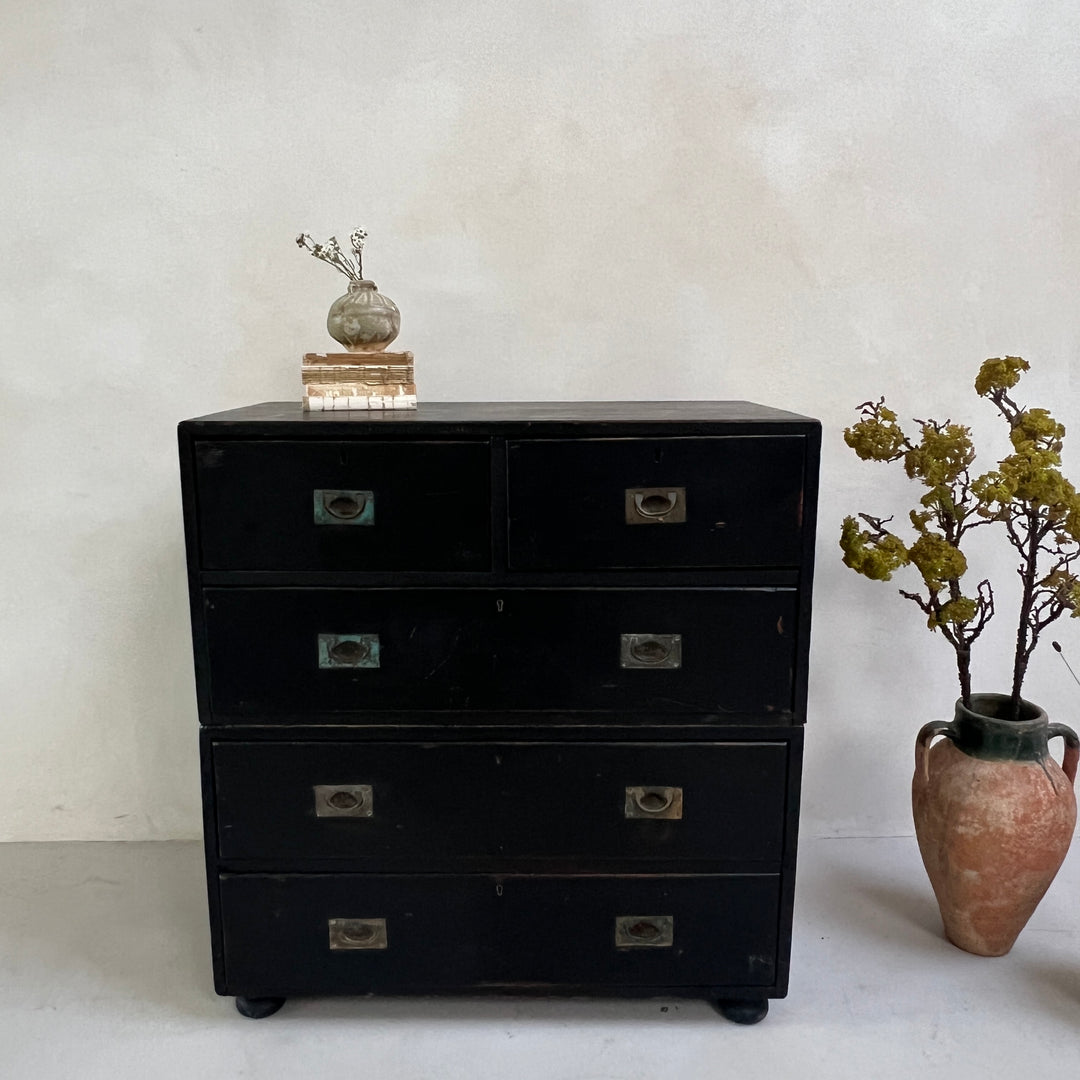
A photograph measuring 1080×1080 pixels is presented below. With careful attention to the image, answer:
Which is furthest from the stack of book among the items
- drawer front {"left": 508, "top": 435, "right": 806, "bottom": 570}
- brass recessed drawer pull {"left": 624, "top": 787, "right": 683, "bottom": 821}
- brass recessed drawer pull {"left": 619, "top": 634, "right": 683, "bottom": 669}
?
brass recessed drawer pull {"left": 624, "top": 787, "right": 683, "bottom": 821}

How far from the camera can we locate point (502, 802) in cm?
165

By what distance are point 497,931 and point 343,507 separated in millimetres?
788

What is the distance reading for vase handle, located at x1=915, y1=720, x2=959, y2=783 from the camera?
1939 millimetres

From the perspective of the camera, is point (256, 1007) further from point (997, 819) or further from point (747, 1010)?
point (997, 819)

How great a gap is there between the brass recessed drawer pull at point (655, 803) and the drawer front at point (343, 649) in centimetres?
32

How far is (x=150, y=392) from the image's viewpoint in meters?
2.19

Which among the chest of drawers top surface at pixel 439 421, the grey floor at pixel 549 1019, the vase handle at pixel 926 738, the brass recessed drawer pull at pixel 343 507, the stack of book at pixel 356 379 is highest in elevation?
the stack of book at pixel 356 379

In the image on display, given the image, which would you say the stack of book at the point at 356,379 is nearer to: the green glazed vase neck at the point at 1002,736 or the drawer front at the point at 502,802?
the drawer front at the point at 502,802

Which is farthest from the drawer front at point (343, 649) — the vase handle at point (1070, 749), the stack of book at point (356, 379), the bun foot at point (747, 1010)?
the vase handle at point (1070, 749)

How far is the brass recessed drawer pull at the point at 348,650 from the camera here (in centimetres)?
160

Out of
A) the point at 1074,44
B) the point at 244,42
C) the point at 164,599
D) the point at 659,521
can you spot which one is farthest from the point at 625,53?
the point at 164,599

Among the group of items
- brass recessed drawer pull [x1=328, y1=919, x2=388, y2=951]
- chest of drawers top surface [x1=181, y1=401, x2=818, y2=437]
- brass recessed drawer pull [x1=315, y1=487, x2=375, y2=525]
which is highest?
chest of drawers top surface [x1=181, y1=401, x2=818, y2=437]

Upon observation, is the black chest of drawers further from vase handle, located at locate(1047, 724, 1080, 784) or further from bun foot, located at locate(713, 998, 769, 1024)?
vase handle, located at locate(1047, 724, 1080, 784)

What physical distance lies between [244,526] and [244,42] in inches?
45.6
